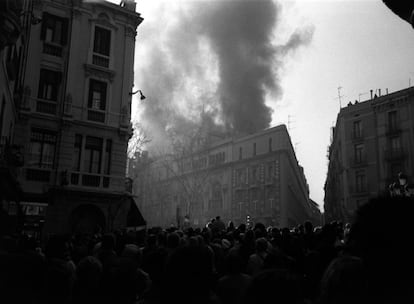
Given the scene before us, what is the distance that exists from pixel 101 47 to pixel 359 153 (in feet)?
103

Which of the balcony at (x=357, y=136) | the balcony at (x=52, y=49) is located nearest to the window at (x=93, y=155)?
the balcony at (x=52, y=49)

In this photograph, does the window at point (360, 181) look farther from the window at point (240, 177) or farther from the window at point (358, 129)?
the window at point (240, 177)

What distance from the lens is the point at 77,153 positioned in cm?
2033

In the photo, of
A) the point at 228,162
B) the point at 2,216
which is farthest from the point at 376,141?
the point at 2,216

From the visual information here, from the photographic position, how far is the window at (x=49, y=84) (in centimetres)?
1988

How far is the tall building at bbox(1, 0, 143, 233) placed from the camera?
1878 centimetres

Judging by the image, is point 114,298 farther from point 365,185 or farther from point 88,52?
point 365,185

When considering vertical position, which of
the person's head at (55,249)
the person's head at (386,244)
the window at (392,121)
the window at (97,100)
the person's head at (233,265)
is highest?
the window at (392,121)

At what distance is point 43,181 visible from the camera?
1897 cm

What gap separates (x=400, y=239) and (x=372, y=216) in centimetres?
18

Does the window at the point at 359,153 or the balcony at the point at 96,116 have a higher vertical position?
the window at the point at 359,153

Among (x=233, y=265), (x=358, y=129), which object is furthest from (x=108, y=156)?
(x=358, y=129)

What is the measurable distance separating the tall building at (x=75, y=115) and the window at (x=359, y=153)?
28933 millimetres

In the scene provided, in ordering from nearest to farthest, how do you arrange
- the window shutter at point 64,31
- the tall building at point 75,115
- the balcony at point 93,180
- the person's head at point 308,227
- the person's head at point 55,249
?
the person's head at point 55,249, the person's head at point 308,227, the tall building at point 75,115, the balcony at point 93,180, the window shutter at point 64,31
